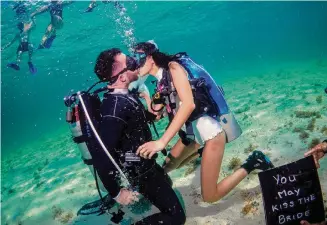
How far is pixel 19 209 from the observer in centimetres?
844

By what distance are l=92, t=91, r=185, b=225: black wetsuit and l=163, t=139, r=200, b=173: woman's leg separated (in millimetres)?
1200

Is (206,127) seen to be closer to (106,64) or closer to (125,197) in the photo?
(125,197)

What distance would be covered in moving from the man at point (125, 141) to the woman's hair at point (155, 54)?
0.28 m

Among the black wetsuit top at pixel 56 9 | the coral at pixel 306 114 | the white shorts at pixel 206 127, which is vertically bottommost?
the coral at pixel 306 114

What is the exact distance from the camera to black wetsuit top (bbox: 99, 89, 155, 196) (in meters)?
3.46

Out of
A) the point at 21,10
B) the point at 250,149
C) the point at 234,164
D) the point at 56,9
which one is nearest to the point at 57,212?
the point at 234,164

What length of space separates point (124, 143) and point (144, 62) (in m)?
1.37

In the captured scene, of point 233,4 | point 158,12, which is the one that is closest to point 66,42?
point 158,12

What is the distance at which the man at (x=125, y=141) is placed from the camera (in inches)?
138

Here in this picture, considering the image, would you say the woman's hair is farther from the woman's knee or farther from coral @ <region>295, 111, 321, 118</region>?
coral @ <region>295, 111, 321, 118</region>

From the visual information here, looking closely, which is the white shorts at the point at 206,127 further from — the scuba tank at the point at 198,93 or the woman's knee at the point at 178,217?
the woman's knee at the point at 178,217

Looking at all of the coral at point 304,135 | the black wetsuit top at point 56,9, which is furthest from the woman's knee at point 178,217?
the black wetsuit top at point 56,9

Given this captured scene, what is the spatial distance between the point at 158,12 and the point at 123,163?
33.3 metres

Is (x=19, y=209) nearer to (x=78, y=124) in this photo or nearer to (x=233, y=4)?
(x=78, y=124)
